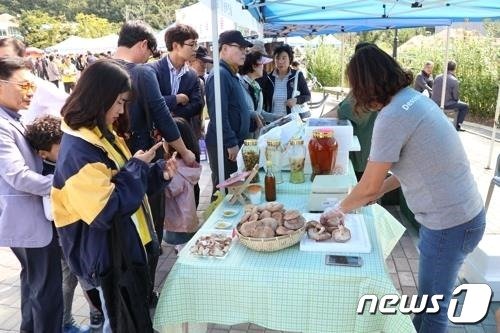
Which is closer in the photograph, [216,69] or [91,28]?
[216,69]

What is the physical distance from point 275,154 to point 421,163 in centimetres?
95

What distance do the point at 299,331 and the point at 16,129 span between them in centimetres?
156

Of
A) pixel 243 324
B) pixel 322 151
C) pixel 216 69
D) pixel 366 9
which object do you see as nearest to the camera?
pixel 322 151

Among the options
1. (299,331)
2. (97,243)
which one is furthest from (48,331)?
(299,331)

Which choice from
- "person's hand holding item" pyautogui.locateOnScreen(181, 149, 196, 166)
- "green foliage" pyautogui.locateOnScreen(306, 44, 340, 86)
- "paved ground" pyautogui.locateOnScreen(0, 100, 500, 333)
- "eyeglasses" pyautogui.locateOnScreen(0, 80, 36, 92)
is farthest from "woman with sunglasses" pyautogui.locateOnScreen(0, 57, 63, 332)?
"green foliage" pyautogui.locateOnScreen(306, 44, 340, 86)

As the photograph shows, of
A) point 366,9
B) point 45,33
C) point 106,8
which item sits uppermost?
point 106,8

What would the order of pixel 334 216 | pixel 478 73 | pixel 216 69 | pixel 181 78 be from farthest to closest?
1. pixel 478 73
2. pixel 181 78
3. pixel 216 69
4. pixel 334 216

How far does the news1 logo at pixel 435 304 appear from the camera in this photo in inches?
52.0

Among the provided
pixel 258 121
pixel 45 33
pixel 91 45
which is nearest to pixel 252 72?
pixel 258 121

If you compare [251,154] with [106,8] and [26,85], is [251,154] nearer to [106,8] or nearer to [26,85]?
[26,85]

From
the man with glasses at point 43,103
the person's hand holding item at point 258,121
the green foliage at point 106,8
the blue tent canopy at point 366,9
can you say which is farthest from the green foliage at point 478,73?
the green foliage at point 106,8

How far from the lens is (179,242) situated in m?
2.91

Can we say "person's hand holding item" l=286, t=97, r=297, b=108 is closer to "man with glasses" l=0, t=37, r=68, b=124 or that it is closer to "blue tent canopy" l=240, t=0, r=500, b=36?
"blue tent canopy" l=240, t=0, r=500, b=36

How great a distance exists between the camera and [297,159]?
2279 mm
